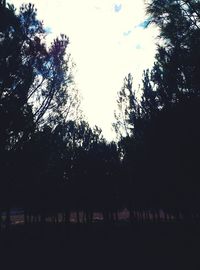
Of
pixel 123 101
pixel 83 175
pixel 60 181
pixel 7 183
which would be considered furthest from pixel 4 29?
pixel 60 181

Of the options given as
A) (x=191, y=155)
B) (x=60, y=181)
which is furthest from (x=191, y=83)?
(x=60, y=181)

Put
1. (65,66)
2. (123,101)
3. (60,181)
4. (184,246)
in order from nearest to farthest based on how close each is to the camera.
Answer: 1. (65,66)
2. (184,246)
3. (123,101)
4. (60,181)

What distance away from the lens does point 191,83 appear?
527 inches

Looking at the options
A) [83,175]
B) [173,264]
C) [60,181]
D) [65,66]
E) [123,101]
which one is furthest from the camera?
[60,181]

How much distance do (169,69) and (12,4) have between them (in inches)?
316

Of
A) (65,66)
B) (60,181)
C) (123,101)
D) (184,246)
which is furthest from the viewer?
(60,181)

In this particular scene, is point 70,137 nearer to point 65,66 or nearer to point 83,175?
point 83,175

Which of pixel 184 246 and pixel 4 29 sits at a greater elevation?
pixel 4 29

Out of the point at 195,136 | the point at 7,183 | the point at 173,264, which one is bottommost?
the point at 173,264

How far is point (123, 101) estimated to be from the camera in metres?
26.5

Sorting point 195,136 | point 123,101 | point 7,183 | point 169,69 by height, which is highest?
Result: point 123,101

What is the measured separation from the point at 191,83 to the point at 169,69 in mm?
1356

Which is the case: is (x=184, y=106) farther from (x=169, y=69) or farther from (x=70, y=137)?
(x=70, y=137)

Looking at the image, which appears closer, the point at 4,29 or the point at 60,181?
the point at 4,29
